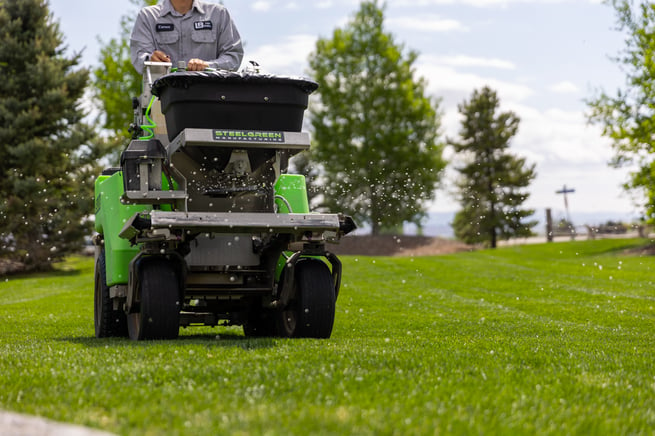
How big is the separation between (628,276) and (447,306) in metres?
7.42

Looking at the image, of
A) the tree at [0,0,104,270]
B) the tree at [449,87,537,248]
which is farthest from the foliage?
the tree at [449,87,537,248]

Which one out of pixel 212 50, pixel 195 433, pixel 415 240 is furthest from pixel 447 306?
pixel 415 240

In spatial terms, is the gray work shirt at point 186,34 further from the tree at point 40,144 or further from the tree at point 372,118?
the tree at point 372,118

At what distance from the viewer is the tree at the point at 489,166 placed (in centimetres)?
4428

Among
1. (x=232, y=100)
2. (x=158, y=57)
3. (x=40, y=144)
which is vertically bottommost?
(x=232, y=100)

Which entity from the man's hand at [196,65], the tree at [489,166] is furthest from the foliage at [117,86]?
the man's hand at [196,65]

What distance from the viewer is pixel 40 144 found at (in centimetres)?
2612

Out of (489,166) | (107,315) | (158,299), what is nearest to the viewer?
(158,299)

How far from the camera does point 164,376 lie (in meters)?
4.74

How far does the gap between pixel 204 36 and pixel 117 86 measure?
2880cm

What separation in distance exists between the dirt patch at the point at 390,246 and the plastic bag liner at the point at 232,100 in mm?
28808

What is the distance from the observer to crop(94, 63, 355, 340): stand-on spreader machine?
645 cm

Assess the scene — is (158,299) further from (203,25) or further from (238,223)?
(203,25)

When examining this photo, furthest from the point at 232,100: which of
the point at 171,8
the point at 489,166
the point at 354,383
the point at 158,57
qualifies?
the point at 489,166
